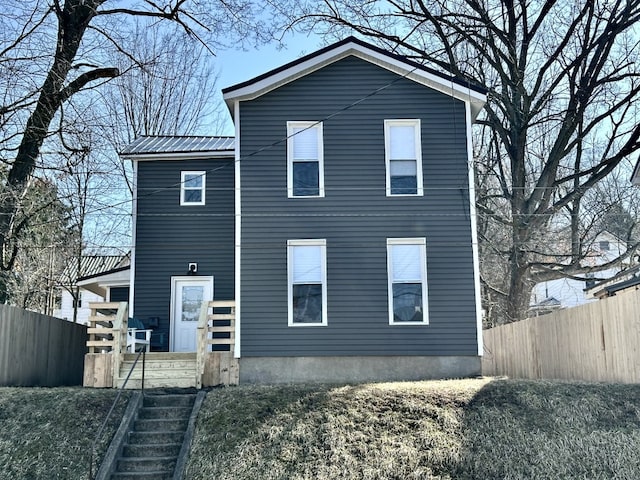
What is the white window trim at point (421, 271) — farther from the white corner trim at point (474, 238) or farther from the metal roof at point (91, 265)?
the metal roof at point (91, 265)

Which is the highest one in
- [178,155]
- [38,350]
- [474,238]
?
[178,155]

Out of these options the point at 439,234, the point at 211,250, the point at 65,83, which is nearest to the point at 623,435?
the point at 439,234

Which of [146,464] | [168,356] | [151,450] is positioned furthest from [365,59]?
[146,464]

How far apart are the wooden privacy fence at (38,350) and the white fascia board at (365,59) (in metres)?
6.24

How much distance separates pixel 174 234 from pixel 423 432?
27.6 feet

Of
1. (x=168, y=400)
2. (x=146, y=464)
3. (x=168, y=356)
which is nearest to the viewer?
(x=146, y=464)

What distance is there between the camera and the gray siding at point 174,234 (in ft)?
55.0

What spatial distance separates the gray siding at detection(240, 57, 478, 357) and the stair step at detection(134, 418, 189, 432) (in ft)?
9.40

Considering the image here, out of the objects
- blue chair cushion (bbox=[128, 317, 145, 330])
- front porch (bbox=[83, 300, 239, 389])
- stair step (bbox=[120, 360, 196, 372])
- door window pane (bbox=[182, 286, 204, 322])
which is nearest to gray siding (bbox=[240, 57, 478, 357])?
front porch (bbox=[83, 300, 239, 389])

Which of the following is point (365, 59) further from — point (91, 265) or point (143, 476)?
point (91, 265)

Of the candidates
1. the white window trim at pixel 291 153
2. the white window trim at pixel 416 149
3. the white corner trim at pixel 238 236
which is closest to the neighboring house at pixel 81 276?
the white corner trim at pixel 238 236

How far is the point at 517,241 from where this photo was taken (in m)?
20.5

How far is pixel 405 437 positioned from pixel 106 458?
4447 mm

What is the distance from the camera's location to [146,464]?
10.6 m
